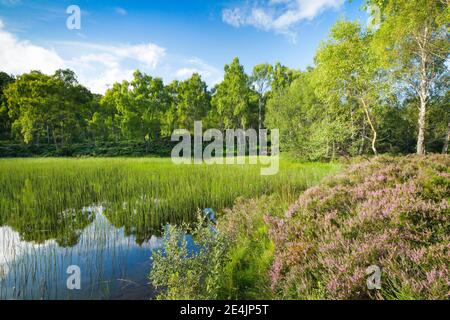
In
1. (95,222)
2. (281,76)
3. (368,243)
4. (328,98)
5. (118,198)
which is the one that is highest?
(281,76)

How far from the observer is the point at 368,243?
286 centimetres

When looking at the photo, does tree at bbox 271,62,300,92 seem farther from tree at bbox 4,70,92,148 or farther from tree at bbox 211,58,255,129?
tree at bbox 4,70,92,148

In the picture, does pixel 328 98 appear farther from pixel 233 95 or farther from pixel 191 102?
pixel 191 102

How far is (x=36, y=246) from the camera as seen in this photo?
525cm

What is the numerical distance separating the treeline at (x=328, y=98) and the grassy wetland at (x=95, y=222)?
1041 cm

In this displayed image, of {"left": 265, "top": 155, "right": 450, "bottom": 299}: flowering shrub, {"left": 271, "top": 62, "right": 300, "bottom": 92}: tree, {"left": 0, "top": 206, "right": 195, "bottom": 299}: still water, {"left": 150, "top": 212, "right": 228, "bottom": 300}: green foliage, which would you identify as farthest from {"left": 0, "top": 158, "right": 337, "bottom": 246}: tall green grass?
{"left": 271, "top": 62, "right": 300, "bottom": 92}: tree

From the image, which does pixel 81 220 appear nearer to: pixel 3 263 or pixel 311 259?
pixel 3 263

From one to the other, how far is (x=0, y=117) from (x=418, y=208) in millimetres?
59694

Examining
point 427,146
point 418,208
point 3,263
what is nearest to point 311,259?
point 418,208

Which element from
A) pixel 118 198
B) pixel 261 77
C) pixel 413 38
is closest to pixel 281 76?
pixel 261 77

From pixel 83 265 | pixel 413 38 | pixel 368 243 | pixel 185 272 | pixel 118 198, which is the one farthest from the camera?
pixel 413 38

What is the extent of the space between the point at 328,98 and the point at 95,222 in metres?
18.1

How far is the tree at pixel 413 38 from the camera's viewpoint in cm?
1143

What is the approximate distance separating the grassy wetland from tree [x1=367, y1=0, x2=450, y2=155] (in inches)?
406
